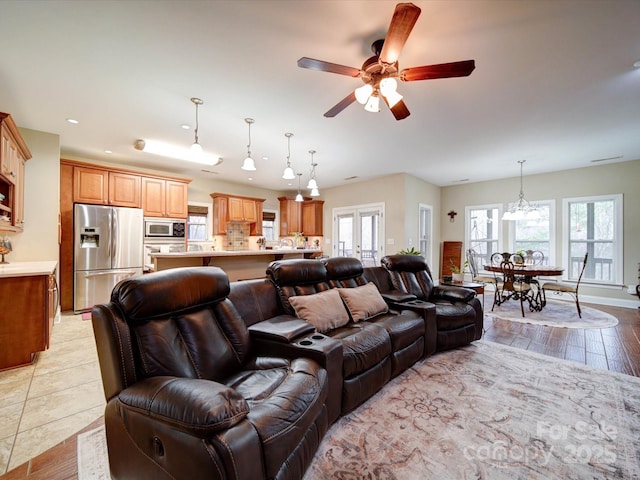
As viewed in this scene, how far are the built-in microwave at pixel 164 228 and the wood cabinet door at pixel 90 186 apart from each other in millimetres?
749

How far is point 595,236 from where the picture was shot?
5.47 meters

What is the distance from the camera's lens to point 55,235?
373cm

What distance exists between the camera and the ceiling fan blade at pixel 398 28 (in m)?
1.46

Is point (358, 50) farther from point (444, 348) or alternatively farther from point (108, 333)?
point (444, 348)

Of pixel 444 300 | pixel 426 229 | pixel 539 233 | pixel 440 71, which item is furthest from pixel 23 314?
pixel 539 233

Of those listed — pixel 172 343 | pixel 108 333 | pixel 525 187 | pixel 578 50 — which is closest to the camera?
pixel 108 333

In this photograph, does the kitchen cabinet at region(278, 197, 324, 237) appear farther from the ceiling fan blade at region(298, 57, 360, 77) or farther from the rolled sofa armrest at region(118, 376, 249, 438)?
the rolled sofa armrest at region(118, 376, 249, 438)

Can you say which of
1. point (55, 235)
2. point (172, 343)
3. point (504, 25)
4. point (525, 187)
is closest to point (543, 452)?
point (172, 343)

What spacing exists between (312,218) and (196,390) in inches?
271

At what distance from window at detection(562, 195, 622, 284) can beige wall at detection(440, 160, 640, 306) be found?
0.34ft

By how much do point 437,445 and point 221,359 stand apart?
140 centimetres

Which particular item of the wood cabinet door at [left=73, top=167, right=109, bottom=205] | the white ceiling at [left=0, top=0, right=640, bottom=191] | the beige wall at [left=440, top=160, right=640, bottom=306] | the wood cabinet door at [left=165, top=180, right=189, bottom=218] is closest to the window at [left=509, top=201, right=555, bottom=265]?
the beige wall at [left=440, top=160, right=640, bottom=306]

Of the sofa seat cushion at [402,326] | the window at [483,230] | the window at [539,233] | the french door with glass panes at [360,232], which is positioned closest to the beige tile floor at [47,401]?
the sofa seat cushion at [402,326]

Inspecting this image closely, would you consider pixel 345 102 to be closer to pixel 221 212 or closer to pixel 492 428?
pixel 492 428
